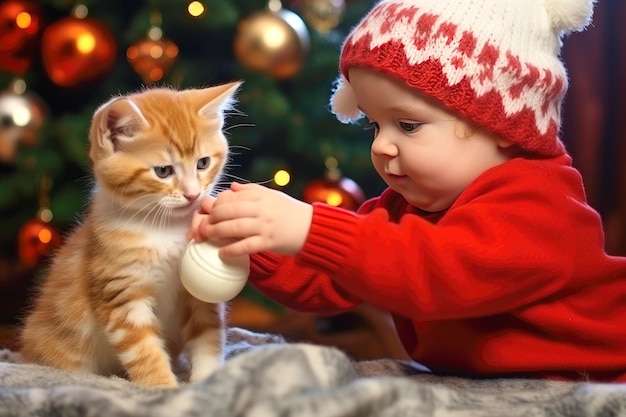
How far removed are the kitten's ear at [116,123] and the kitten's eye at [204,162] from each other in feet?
0.32

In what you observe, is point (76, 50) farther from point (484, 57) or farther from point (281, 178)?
point (484, 57)

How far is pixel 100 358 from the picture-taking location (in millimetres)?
1190

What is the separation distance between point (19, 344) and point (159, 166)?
44cm

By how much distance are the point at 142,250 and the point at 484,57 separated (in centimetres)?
55

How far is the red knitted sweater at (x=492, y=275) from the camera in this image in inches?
38.2

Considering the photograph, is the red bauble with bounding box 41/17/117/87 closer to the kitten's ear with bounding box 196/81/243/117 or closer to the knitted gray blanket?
the kitten's ear with bounding box 196/81/243/117

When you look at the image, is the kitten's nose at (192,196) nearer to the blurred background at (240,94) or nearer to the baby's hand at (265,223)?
the baby's hand at (265,223)

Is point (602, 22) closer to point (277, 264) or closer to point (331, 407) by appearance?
point (277, 264)

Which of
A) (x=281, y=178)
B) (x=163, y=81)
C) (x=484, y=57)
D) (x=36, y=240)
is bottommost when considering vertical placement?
(x=36, y=240)

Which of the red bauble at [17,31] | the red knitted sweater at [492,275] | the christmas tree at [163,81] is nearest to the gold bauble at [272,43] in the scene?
the christmas tree at [163,81]

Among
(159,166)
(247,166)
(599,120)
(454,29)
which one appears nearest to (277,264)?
(159,166)

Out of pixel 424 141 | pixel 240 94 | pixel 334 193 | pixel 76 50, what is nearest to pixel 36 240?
pixel 76 50

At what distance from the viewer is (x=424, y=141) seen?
43.4 inches

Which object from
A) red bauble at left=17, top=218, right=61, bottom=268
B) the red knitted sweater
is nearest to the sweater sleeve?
Answer: the red knitted sweater
